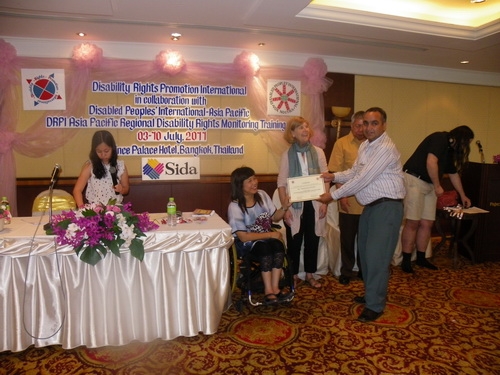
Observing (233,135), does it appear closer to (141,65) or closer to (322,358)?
(141,65)

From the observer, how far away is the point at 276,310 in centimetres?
317

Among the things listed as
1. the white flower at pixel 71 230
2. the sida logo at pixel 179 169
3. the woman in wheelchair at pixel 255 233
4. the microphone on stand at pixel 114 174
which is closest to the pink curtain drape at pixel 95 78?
the sida logo at pixel 179 169

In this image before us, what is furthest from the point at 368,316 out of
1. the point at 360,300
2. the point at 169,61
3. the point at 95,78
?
the point at 95,78

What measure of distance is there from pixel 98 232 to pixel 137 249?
0.26 m

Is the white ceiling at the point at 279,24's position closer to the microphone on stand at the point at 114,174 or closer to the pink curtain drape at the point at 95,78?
the pink curtain drape at the point at 95,78

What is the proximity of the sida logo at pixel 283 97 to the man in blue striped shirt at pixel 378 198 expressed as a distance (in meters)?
2.23

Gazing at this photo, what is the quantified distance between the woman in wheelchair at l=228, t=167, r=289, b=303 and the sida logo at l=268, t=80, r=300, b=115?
208 cm

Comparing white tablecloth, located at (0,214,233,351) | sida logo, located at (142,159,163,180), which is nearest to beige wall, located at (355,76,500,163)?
sida logo, located at (142,159,163,180)

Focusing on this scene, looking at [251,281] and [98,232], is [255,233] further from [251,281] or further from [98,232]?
[98,232]

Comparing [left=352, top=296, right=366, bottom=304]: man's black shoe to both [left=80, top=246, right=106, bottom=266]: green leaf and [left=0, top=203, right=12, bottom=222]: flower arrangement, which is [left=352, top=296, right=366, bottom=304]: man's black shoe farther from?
[left=0, top=203, right=12, bottom=222]: flower arrangement

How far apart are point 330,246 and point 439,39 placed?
106 inches

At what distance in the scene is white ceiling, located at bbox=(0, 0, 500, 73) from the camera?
11.2ft

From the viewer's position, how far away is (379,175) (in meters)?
2.88

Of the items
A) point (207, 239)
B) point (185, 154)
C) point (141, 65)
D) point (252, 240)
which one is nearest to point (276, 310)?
point (252, 240)
